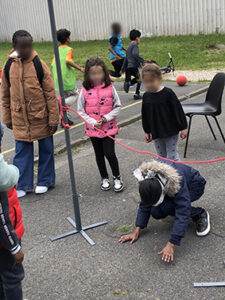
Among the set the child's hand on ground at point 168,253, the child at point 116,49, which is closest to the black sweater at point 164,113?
the child's hand on ground at point 168,253

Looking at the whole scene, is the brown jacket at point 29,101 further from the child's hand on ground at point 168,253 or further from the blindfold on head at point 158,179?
the child's hand on ground at point 168,253

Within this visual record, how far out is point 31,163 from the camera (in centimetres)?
473

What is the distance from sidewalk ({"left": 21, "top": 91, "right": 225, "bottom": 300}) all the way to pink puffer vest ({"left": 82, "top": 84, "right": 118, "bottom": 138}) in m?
0.79

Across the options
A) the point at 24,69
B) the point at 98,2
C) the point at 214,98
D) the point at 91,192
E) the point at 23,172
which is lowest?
the point at 91,192

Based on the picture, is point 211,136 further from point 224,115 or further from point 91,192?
point 91,192

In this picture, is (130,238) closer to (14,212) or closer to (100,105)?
(14,212)

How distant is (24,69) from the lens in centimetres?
436

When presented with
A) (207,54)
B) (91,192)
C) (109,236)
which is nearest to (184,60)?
(207,54)

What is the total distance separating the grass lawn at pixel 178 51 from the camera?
14.3m

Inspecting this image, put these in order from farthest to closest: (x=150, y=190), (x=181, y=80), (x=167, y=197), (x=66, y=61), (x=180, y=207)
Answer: (x=181, y=80), (x=66, y=61), (x=167, y=197), (x=180, y=207), (x=150, y=190)

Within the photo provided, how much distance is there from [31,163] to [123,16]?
57.7 ft

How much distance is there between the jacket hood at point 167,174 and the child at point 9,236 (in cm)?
121

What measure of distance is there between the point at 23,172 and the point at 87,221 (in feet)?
3.85

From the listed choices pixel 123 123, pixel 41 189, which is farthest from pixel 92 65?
pixel 123 123
